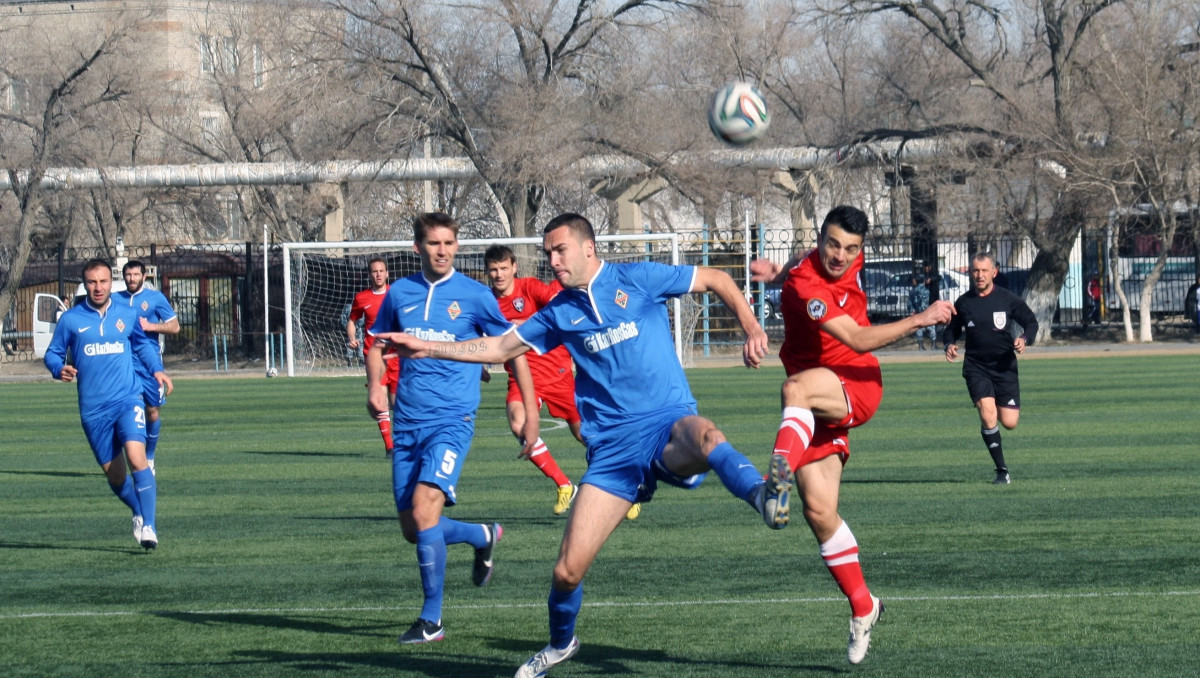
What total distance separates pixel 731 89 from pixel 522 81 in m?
27.1

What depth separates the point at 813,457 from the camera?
6.33 m

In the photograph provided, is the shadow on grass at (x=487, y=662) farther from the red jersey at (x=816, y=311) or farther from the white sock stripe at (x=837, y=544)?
the red jersey at (x=816, y=311)

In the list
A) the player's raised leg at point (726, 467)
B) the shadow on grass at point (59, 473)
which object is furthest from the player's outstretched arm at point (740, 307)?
the shadow on grass at point (59, 473)

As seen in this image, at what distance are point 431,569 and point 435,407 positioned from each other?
33.4 inches

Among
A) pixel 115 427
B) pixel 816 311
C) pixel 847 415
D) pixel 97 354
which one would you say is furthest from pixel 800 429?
pixel 97 354

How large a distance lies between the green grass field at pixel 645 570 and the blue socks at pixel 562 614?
37 cm

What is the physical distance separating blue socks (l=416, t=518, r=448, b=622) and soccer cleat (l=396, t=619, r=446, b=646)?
0.03 metres

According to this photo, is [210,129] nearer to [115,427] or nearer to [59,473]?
[59,473]

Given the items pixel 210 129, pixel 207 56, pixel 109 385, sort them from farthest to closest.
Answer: pixel 210 129 < pixel 207 56 < pixel 109 385

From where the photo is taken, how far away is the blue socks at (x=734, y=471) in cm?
532

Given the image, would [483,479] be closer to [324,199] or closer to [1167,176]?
[1167,176]

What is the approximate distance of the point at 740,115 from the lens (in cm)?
849

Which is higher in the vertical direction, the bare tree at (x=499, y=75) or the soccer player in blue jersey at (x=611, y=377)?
the bare tree at (x=499, y=75)

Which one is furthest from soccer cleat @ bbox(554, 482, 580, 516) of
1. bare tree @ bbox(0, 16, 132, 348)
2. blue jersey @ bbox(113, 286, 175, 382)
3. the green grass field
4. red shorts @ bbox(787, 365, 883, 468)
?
bare tree @ bbox(0, 16, 132, 348)
